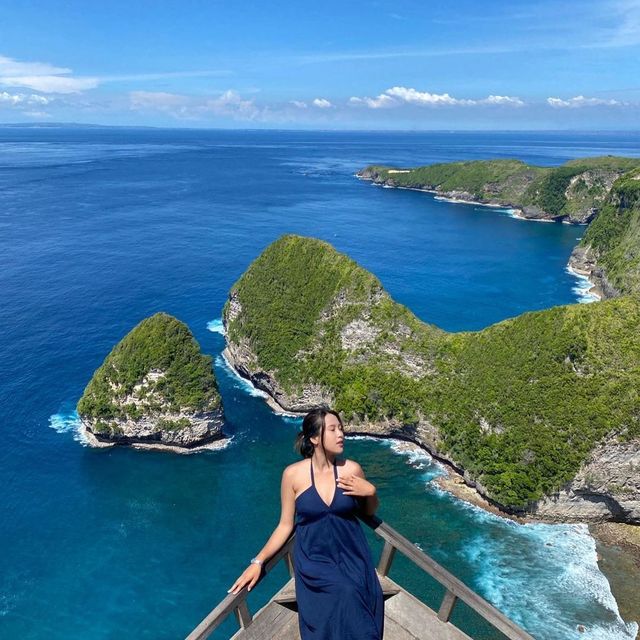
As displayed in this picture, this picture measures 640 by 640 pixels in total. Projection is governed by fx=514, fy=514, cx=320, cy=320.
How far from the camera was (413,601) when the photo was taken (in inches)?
301

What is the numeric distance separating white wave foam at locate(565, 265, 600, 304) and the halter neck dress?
2836 inches

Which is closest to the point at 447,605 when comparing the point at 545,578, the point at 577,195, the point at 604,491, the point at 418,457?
the point at 545,578

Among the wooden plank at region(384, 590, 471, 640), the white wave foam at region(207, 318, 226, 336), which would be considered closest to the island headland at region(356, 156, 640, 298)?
the white wave foam at region(207, 318, 226, 336)

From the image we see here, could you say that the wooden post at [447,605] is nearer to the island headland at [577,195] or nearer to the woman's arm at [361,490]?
the woman's arm at [361,490]

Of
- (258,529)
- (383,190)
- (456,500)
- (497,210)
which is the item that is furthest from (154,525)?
(383,190)

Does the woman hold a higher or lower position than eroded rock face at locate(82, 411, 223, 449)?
higher

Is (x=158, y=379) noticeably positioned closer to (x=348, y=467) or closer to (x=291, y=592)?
(x=291, y=592)

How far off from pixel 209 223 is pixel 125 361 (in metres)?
77.6

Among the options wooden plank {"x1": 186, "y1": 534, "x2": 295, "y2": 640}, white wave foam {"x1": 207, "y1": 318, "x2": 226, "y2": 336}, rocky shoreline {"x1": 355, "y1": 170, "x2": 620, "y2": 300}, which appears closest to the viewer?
wooden plank {"x1": 186, "y1": 534, "x2": 295, "y2": 640}

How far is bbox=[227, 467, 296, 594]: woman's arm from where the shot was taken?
6.42m

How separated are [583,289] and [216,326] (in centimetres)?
5489

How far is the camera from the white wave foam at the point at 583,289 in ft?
238

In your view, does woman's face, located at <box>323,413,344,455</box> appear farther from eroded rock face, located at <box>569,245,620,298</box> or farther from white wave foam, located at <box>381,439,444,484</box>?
eroded rock face, located at <box>569,245,620,298</box>

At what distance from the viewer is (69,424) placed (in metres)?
42.2
